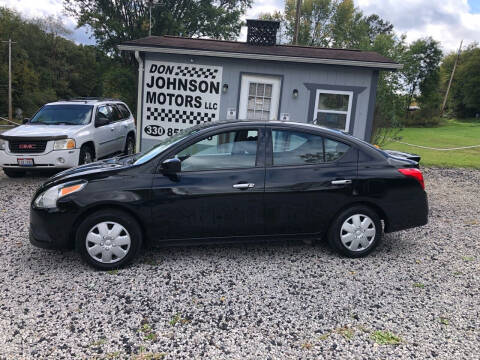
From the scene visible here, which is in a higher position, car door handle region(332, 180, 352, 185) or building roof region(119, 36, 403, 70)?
building roof region(119, 36, 403, 70)

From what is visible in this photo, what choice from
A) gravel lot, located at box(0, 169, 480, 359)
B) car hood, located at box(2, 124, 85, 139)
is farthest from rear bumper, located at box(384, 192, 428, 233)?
car hood, located at box(2, 124, 85, 139)

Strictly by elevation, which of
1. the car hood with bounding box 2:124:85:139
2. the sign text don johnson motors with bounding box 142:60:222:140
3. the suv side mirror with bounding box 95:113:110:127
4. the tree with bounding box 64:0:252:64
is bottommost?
the car hood with bounding box 2:124:85:139

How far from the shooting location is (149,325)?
3.04 metres

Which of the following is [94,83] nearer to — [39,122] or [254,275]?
[39,122]

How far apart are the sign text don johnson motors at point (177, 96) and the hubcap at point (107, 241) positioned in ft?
21.0

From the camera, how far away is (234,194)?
402 centimetres

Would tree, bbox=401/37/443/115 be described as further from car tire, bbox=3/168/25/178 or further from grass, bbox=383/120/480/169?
Answer: car tire, bbox=3/168/25/178

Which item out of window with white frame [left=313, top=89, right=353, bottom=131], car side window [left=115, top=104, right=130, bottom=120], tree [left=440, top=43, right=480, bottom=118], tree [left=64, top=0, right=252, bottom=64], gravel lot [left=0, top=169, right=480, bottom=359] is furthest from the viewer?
tree [left=440, top=43, right=480, bottom=118]

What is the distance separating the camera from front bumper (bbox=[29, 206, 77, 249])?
150 inches

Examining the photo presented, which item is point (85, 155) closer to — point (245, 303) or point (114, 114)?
point (114, 114)

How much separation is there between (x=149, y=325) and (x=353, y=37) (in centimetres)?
5034

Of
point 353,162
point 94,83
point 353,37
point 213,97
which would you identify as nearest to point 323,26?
point 353,37

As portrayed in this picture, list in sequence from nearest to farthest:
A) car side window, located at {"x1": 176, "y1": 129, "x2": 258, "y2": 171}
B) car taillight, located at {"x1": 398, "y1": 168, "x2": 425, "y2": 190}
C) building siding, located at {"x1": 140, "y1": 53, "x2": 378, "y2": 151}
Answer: car side window, located at {"x1": 176, "y1": 129, "x2": 258, "y2": 171}
car taillight, located at {"x1": 398, "y1": 168, "x2": 425, "y2": 190}
building siding, located at {"x1": 140, "y1": 53, "x2": 378, "y2": 151}

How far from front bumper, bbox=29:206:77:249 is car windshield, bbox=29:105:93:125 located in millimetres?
5140
